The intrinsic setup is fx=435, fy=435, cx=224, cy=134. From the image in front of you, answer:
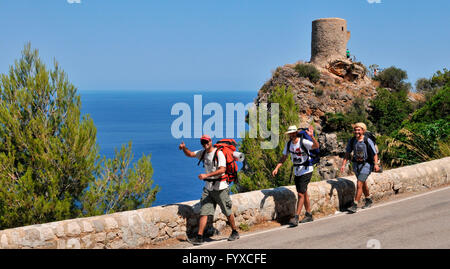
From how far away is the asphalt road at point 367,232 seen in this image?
22.5 ft

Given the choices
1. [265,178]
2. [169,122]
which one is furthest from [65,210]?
[169,122]

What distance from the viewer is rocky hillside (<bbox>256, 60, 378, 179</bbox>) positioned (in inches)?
2084

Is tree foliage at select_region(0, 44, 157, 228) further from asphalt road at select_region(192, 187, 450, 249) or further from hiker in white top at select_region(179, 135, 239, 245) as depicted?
asphalt road at select_region(192, 187, 450, 249)

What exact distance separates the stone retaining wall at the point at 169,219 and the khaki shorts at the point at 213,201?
54 centimetres

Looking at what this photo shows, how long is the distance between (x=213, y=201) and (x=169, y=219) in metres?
0.83

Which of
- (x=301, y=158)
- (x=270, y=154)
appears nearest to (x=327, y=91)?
(x=270, y=154)

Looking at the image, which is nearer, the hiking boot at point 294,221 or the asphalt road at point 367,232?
the asphalt road at point 367,232

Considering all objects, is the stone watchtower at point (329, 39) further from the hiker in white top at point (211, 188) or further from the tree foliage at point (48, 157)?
the hiker in white top at point (211, 188)

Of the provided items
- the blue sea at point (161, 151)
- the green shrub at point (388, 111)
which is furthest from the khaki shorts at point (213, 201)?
the green shrub at point (388, 111)

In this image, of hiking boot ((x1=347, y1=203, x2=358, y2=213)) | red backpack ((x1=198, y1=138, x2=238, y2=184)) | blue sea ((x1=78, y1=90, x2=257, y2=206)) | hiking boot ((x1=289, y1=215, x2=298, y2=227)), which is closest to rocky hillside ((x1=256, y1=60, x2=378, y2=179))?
blue sea ((x1=78, y1=90, x2=257, y2=206))

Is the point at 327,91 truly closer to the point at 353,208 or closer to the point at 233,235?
the point at 353,208
